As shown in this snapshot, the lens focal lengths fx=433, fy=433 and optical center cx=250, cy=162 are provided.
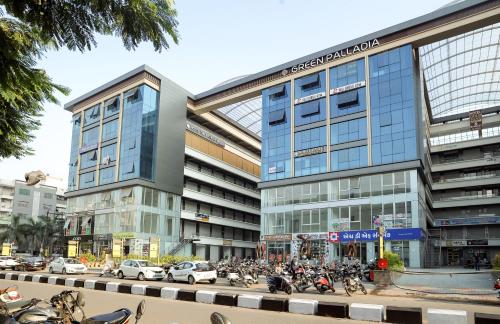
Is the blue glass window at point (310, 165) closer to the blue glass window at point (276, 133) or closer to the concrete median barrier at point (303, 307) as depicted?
the blue glass window at point (276, 133)

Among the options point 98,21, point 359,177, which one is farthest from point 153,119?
point 98,21

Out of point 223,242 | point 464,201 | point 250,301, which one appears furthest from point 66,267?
point 464,201

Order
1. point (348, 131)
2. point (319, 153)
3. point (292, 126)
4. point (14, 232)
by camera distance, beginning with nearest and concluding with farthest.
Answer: point (348, 131) → point (319, 153) → point (292, 126) → point (14, 232)

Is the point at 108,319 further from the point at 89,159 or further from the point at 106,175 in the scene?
the point at 89,159

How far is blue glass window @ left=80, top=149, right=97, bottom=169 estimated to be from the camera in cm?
6125

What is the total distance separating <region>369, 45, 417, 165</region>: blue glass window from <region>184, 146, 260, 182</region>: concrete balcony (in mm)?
28008

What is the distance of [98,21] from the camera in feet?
12.3

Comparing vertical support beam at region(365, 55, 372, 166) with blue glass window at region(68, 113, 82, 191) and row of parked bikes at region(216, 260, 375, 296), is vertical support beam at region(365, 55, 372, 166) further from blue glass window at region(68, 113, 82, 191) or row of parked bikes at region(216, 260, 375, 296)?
blue glass window at region(68, 113, 82, 191)

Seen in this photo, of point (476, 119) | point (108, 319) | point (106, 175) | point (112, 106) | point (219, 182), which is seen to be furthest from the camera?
point (219, 182)

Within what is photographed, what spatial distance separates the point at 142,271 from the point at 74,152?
42.7 meters

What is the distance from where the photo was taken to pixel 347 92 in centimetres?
4572

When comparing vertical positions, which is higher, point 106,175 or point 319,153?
Result: point 319,153

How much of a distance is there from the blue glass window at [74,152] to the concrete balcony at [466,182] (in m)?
53.3

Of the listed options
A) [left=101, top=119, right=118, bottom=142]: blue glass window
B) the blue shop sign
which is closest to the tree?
the blue shop sign
